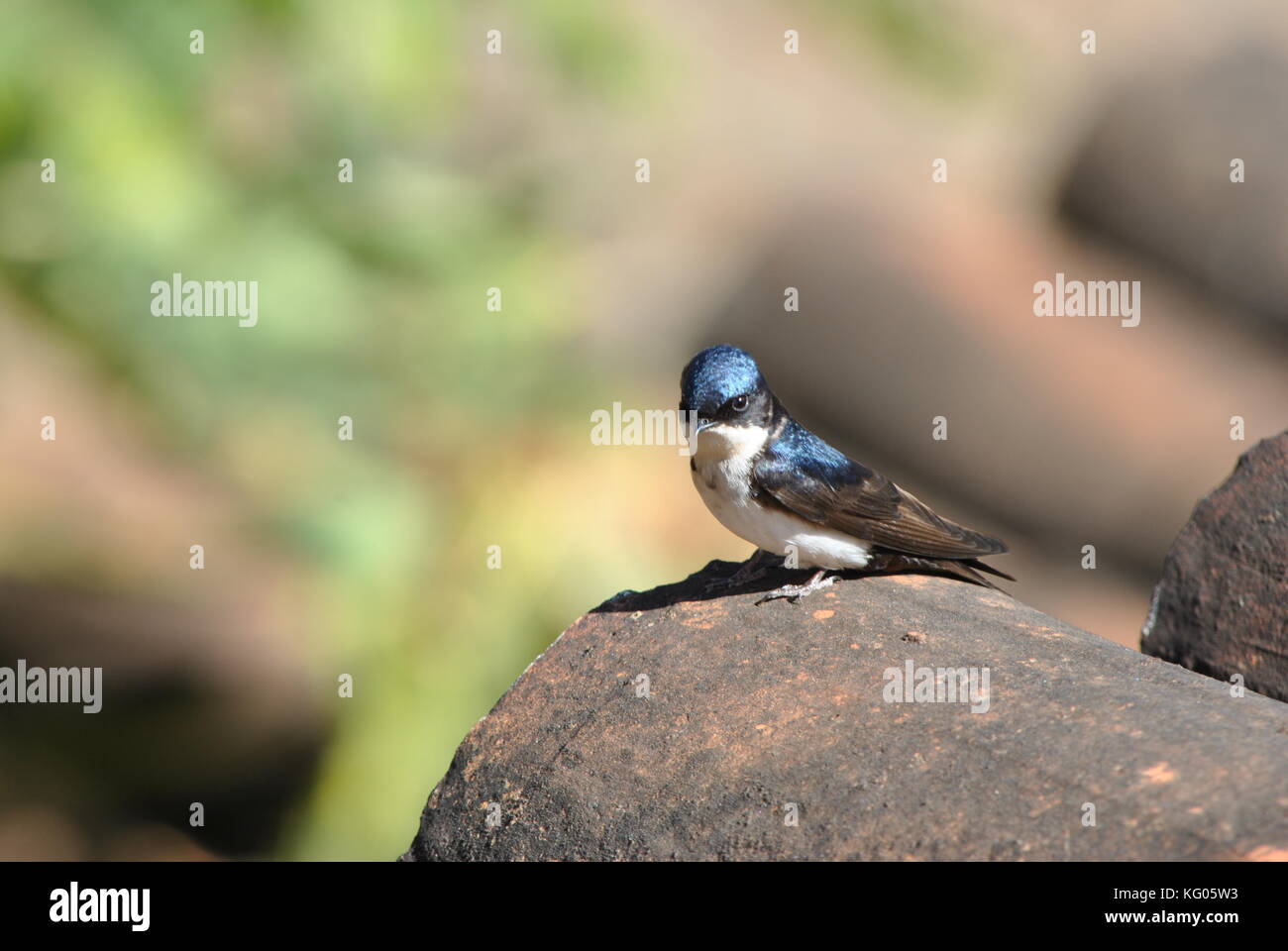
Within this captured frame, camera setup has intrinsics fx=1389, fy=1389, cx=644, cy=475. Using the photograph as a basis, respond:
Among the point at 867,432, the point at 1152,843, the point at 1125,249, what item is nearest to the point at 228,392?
the point at 1152,843

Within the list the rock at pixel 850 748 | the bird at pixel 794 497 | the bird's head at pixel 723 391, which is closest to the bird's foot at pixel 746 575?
the bird at pixel 794 497

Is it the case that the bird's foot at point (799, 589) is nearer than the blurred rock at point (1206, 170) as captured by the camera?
Yes

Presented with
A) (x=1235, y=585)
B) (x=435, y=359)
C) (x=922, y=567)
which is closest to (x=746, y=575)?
(x=922, y=567)

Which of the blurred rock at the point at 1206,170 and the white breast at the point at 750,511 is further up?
the blurred rock at the point at 1206,170

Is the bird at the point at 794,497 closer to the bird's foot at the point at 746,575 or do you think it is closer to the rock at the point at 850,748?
the bird's foot at the point at 746,575

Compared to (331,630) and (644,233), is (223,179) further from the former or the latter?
(644,233)

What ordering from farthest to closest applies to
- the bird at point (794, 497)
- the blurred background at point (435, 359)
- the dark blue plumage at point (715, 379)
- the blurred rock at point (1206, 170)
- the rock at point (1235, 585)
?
the blurred rock at point (1206, 170) < the blurred background at point (435, 359) < the dark blue plumage at point (715, 379) < the bird at point (794, 497) < the rock at point (1235, 585)

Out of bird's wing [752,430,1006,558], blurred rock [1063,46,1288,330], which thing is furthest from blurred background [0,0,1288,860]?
bird's wing [752,430,1006,558]
